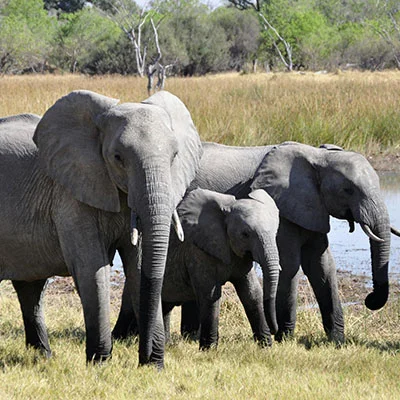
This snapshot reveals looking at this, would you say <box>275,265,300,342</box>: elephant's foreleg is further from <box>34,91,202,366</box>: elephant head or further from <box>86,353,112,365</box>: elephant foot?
<box>86,353,112,365</box>: elephant foot

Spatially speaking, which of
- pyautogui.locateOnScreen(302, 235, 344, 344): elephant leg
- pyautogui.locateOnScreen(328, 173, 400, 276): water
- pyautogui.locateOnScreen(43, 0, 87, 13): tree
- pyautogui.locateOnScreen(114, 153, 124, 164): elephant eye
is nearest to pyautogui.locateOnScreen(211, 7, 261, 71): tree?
pyautogui.locateOnScreen(43, 0, 87, 13): tree

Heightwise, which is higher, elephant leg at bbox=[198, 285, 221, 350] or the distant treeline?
elephant leg at bbox=[198, 285, 221, 350]

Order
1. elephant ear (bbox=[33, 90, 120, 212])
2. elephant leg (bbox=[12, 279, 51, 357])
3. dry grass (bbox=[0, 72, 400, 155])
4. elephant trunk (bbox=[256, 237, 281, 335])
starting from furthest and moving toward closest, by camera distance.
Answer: dry grass (bbox=[0, 72, 400, 155]), elephant leg (bbox=[12, 279, 51, 357]), elephant trunk (bbox=[256, 237, 281, 335]), elephant ear (bbox=[33, 90, 120, 212])

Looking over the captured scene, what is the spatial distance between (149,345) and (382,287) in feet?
7.69

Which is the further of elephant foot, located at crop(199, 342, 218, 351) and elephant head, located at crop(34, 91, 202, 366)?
elephant foot, located at crop(199, 342, 218, 351)

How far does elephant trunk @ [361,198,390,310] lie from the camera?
7004 mm

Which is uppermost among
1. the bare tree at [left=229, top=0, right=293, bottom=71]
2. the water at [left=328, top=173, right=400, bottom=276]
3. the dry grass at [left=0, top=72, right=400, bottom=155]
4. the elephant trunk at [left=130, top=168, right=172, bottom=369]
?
the elephant trunk at [left=130, top=168, right=172, bottom=369]

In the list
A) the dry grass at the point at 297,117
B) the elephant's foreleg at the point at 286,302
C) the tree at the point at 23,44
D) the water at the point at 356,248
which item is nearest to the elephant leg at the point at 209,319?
the elephant's foreleg at the point at 286,302

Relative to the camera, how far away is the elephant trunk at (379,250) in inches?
276

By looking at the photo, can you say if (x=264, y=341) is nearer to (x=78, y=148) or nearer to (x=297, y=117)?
(x=78, y=148)

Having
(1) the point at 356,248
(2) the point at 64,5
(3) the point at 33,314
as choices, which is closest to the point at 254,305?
(3) the point at 33,314

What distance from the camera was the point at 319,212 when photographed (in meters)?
7.39

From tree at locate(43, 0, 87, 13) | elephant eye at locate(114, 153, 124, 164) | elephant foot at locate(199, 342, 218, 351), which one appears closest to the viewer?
elephant eye at locate(114, 153, 124, 164)

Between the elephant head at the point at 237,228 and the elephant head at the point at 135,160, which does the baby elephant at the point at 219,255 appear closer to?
the elephant head at the point at 237,228
